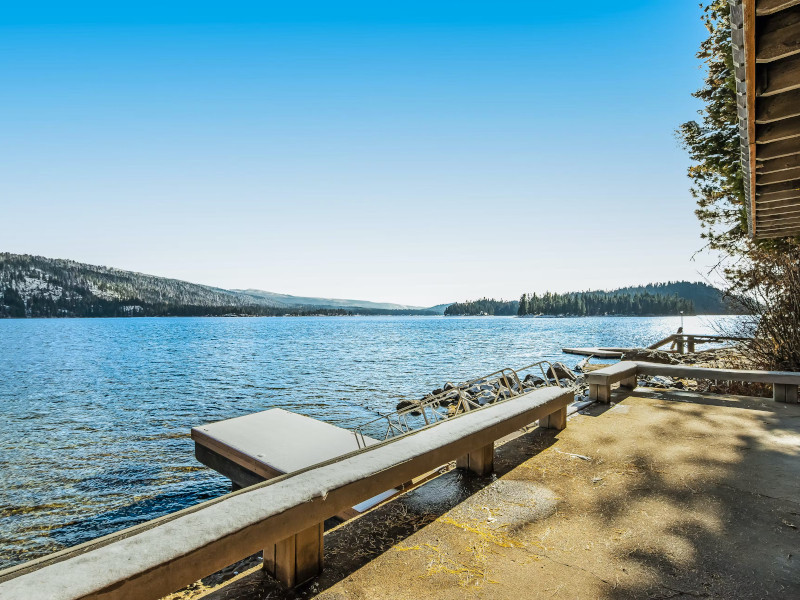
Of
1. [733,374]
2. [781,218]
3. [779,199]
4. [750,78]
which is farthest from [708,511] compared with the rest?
[781,218]

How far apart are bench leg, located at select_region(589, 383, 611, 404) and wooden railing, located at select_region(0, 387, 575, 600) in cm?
444

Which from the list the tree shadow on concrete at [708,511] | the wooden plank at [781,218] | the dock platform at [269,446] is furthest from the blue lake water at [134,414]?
the tree shadow on concrete at [708,511]

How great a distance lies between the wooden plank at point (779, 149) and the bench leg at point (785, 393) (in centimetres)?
445

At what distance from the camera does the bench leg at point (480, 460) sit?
13.2ft

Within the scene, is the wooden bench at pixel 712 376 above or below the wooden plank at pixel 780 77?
below

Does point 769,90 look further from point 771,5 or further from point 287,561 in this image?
point 287,561

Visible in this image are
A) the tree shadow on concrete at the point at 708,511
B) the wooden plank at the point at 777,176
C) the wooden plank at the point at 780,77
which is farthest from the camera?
the wooden plank at the point at 777,176

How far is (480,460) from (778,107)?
4.10 m

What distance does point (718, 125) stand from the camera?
12.9 meters

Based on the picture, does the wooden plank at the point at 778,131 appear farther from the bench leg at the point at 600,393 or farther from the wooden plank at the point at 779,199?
the bench leg at the point at 600,393

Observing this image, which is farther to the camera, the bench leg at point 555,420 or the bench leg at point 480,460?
the bench leg at point 555,420

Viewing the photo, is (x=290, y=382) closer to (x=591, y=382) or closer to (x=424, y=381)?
(x=424, y=381)

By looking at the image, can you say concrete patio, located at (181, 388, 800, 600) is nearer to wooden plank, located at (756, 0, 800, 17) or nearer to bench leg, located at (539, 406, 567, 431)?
bench leg, located at (539, 406, 567, 431)

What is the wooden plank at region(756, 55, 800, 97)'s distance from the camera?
3408 mm
